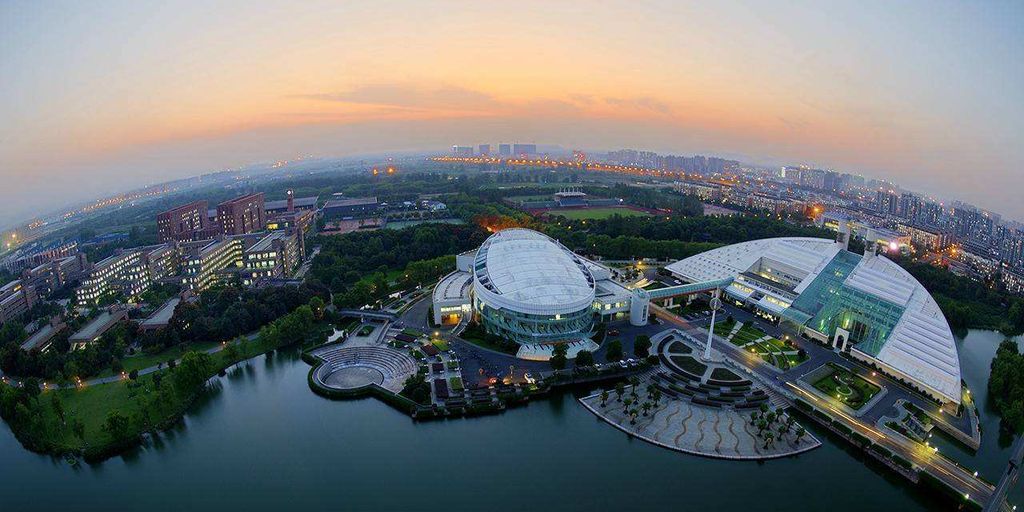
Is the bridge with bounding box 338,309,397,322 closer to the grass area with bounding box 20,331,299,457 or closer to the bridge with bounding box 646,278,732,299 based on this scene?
the grass area with bounding box 20,331,299,457

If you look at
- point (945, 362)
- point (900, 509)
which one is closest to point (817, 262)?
point (945, 362)

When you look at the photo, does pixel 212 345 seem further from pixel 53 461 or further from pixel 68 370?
pixel 53 461

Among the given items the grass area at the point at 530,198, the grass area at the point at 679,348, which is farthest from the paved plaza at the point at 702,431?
the grass area at the point at 530,198

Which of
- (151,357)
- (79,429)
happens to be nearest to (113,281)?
(151,357)

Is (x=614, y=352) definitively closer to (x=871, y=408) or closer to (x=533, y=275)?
(x=533, y=275)

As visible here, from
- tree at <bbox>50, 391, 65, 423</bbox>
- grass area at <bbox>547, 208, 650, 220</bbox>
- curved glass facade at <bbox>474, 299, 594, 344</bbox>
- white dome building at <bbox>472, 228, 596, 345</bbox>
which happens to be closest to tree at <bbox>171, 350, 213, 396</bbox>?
tree at <bbox>50, 391, 65, 423</bbox>
